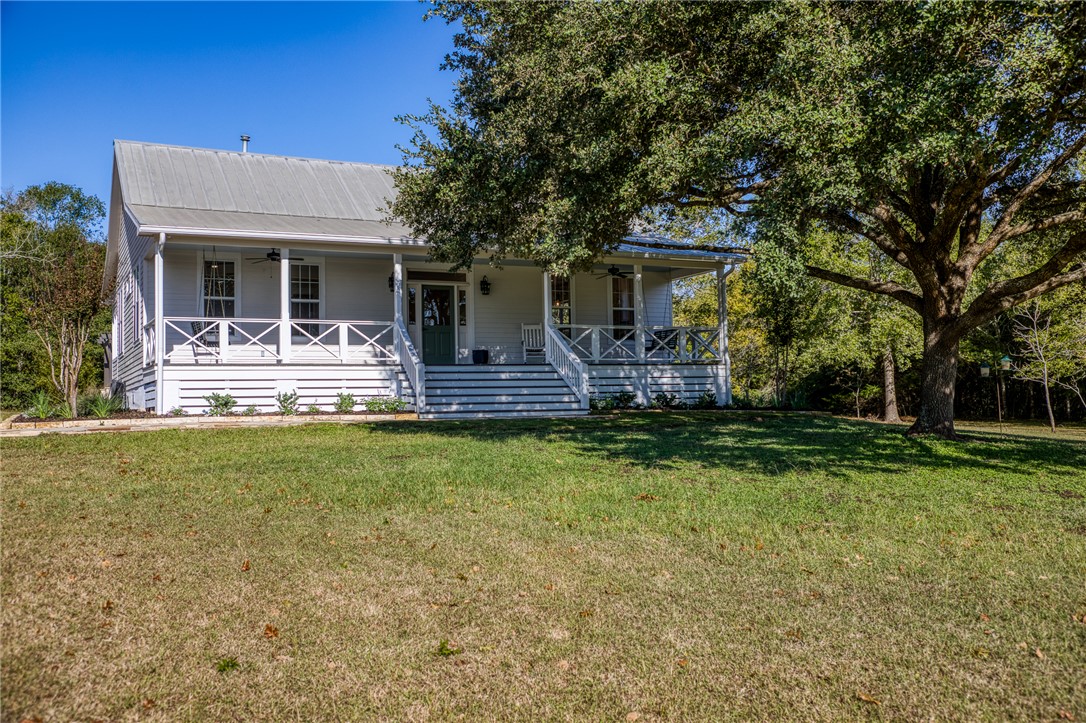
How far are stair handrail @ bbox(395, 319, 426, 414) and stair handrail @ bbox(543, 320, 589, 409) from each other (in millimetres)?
3035

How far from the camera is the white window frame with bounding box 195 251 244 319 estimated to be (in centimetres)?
1600

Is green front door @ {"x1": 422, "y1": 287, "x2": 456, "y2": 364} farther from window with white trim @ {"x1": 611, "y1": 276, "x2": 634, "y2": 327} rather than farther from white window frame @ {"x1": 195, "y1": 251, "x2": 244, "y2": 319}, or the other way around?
window with white trim @ {"x1": 611, "y1": 276, "x2": 634, "y2": 327}

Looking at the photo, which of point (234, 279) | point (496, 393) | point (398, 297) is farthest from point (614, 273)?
point (234, 279)

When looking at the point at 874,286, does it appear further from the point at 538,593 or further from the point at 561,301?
the point at 538,593

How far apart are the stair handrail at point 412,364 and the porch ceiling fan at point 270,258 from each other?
294 centimetres

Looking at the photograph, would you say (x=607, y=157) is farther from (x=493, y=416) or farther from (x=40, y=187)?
(x=40, y=187)

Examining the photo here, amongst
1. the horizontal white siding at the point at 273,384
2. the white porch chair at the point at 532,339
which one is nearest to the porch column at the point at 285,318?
the horizontal white siding at the point at 273,384

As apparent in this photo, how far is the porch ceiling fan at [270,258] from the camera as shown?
51.2ft

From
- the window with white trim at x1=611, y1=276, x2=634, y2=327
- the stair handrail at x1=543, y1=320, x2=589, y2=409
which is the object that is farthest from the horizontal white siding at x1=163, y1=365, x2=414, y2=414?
the window with white trim at x1=611, y1=276, x2=634, y2=327

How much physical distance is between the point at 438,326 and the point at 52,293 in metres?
8.21

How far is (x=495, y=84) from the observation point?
36.7 feet

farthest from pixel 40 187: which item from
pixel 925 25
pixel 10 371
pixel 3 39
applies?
pixel 925 25

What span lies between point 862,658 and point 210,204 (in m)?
17.2

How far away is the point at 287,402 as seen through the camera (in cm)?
1380
